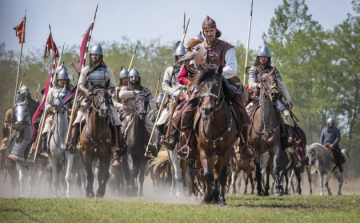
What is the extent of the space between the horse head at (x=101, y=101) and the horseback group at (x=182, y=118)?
22mm

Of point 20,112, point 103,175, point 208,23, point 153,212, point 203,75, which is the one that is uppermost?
point 208,23

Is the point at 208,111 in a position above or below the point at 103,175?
above

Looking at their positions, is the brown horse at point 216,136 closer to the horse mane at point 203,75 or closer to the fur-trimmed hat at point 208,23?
the horse mane at point 203,75

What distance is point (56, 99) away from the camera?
2288cm

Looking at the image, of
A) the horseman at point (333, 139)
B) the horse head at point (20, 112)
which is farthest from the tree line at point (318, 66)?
the horse head at point (20, 112)

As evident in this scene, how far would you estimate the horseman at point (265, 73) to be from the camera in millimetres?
21969

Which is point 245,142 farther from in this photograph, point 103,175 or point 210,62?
point 103,175

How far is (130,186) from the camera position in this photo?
23281 mm

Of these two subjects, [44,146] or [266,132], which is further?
[44,146]

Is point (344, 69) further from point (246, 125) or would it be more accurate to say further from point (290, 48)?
point (246, 125)

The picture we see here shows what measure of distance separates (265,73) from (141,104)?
3519 mm

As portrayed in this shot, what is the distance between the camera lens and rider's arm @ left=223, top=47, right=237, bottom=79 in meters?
16.8

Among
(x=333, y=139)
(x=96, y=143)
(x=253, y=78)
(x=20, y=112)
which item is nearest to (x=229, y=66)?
(x=96, y=143)

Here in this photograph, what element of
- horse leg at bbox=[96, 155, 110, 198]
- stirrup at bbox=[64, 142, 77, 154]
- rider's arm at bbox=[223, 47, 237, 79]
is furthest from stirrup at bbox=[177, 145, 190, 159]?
stirrup at bbox=[64, 142, 77, 154]
